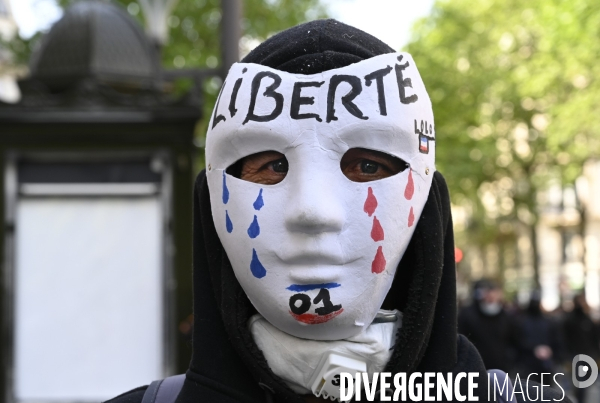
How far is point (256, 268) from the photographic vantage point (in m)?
1.96

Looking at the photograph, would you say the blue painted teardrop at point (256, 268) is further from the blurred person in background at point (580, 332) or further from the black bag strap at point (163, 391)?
the blurred person in background at point (580, 332)

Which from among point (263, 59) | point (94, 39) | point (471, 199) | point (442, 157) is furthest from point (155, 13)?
point (471, 199)

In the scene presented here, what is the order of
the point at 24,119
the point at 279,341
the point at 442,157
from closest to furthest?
the point at 279,341, the point at 24,119, the point at 442,157

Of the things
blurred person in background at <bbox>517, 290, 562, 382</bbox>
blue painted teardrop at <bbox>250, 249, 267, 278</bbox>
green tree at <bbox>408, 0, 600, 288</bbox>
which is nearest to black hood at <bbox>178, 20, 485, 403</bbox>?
blue painted teardrop at <bbox>250, 249, 267, 278</bbox>

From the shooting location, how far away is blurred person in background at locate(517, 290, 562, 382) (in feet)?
34.5

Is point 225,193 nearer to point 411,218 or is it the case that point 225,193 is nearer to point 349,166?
point 349,166

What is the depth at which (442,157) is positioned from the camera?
20641 mm

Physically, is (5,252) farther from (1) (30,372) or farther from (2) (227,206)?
(2) (227,206)

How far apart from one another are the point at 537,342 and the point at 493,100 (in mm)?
12177

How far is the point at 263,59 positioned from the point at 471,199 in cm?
2166

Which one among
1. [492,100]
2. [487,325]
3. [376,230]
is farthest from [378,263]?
[492,100]

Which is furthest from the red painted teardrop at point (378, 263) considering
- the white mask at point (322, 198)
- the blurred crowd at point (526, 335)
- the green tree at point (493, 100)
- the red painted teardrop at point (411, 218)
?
the green tree at point (493, 100)

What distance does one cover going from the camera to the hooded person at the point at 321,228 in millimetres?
1909

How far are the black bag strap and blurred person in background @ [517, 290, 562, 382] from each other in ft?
28.1
